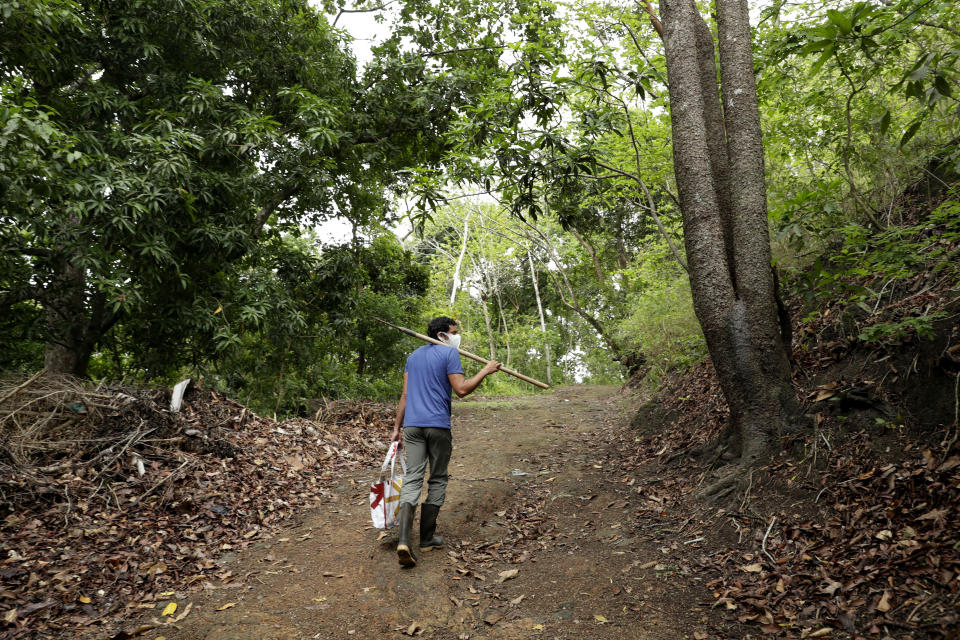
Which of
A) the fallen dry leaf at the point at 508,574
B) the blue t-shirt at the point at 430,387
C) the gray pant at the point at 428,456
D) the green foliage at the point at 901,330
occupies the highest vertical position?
the green foliage at the point at 901,330

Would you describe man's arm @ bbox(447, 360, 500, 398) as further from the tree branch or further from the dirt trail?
the tree branch

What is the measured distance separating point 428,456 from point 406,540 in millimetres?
732

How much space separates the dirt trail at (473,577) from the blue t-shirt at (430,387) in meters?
1.17

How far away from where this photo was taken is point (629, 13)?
26.1 feet

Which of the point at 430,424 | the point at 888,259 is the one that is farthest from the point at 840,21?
the point at 430,424

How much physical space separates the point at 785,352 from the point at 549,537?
269 centimetres

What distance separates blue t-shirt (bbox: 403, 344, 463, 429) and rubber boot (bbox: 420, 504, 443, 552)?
2.42ft

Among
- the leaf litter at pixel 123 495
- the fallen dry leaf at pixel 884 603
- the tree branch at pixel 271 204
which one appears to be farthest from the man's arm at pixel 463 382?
the tree branch at pixel 271 204

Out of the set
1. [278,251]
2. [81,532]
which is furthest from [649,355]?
[81,532]

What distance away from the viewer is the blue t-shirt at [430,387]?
4719mm

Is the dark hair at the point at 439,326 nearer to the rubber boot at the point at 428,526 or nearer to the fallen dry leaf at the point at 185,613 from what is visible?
the rubber boot at the point at 428,526

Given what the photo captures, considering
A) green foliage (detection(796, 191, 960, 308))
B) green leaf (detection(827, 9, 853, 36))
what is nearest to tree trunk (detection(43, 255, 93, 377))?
green leaf (detection(827, 9, 853, 36))

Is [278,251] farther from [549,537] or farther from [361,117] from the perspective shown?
[549,537]

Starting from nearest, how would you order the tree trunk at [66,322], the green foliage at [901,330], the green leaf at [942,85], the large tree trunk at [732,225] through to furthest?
the green leaf at [942,85] < the green foliage at [901,330] < the large tree trunk at [732,225] < the tree trunk at [66,322]
